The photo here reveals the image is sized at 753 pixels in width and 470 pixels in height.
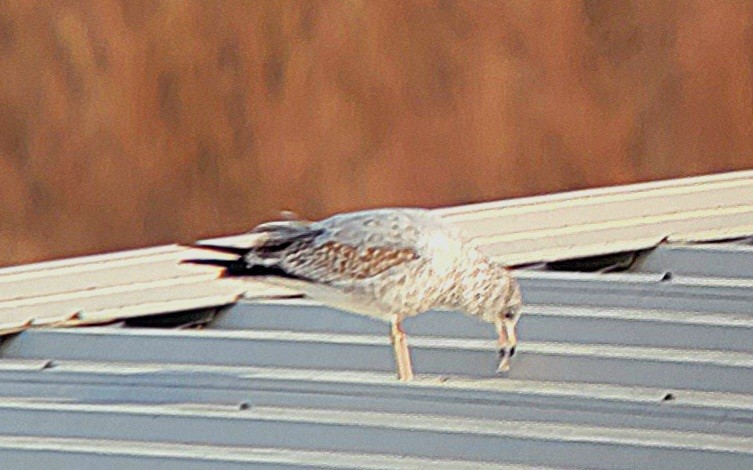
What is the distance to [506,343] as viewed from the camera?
225 inches

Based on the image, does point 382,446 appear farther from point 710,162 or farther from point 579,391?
point 710,162

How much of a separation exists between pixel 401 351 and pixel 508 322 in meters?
0.39

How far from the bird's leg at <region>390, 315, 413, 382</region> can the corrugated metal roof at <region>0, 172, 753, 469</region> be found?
0.15 ft

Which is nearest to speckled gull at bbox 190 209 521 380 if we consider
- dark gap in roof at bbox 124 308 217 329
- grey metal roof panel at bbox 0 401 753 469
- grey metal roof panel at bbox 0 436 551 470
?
dark gap in roof at bbox 124 308 217 329

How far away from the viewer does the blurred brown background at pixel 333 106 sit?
6559 millimetres

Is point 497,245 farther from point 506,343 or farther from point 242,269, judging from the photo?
point 242,269

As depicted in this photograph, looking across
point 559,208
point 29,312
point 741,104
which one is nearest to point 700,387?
point 29,312

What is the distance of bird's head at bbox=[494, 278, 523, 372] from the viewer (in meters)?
5.64

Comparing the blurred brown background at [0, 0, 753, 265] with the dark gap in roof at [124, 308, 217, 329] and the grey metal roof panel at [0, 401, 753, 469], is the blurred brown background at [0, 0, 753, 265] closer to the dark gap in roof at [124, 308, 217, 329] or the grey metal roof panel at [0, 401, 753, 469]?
the dark gap in roof at [124, 308, 217, 329]

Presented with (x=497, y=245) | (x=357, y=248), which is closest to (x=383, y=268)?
(x=357, y=248)

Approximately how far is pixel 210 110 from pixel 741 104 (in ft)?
8.56

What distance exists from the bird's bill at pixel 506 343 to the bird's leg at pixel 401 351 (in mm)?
231

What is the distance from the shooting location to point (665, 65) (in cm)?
838

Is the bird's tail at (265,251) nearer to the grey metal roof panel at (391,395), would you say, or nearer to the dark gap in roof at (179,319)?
the grey metal roof panel at (391,395)
